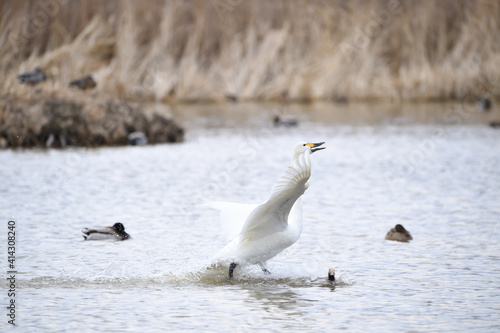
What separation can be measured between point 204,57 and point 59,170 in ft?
46.2

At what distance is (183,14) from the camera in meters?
27.3

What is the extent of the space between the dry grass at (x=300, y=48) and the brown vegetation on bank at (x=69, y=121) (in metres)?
7.96

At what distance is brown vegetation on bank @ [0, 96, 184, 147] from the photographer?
631 inches

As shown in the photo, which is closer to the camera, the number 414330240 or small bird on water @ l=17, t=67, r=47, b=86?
the number 414330240

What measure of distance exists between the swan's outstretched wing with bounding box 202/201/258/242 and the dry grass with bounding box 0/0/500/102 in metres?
17.3

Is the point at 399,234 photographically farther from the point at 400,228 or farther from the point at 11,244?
the point at 11,244

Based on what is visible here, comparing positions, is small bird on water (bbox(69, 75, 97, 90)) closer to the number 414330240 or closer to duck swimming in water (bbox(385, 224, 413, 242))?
the number 414330240

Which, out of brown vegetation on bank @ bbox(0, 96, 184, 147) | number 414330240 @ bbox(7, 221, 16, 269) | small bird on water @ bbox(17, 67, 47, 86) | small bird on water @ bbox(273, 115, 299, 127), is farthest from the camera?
small bird on water @ bbox(273, 115, 299, 127)

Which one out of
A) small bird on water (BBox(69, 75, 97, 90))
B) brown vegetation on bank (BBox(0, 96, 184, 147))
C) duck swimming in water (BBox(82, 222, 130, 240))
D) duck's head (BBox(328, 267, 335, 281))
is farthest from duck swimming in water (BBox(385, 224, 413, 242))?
small bird on water (BBox(69, 75, 97, 90))

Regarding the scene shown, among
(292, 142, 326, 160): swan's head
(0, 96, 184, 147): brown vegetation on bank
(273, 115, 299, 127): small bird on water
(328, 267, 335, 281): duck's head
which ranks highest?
(273, 115, 299, 127): small bird on water

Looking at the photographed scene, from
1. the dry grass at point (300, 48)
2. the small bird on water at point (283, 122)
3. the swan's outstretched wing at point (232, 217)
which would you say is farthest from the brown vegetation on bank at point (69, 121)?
the swan's outstretched wing at point (232, 217)

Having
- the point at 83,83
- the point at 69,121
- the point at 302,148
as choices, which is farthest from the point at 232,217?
the point at 83,83

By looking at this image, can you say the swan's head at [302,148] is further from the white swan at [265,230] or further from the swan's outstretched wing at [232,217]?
the swan's outstretched wing at [232,217]

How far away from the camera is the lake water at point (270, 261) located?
6.57m
